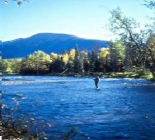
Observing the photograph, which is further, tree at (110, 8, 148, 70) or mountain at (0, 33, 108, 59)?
mountain at (0, 33, 108, 59)

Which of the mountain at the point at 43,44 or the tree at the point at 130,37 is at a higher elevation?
the mountain at the point at 43,44

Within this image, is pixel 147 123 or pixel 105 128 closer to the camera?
pixel 105 128

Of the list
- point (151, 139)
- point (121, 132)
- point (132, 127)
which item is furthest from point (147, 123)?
point (151, 139)

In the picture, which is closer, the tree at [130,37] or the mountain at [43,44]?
the tree at [130,37]

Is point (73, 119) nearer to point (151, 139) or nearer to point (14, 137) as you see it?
point (151, 139)

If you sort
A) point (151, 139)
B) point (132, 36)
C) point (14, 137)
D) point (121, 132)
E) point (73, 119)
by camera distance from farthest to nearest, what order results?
1. point (73, 119)
2. point (121, 132)
3. point (151, 139)
4. point (14, 137)
5. point (132, 36)

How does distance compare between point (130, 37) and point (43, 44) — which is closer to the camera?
point (130, 37)

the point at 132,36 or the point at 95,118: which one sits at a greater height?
the point at 132,36

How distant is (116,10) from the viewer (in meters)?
4.48

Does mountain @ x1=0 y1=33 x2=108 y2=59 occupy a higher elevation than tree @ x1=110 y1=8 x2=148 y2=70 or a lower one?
higher

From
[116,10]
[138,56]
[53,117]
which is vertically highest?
[116,10]

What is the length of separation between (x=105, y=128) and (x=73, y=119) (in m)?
2.54

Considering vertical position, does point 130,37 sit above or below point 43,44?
below

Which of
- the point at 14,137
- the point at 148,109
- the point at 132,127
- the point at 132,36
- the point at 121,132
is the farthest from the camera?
the point at 148,109
